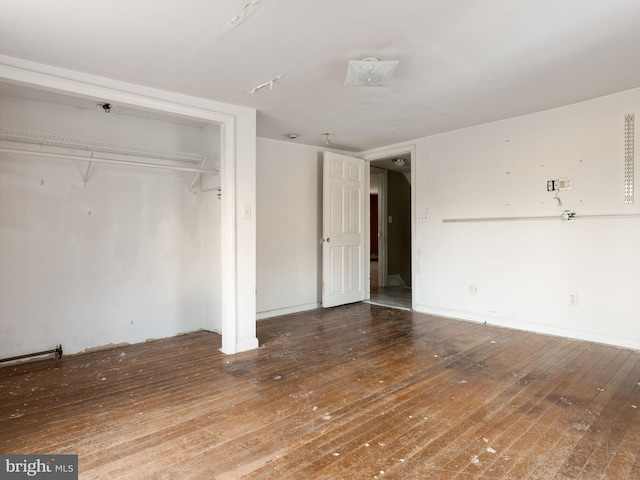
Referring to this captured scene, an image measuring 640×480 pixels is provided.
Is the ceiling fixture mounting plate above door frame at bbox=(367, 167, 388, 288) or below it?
above

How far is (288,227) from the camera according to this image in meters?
4.90

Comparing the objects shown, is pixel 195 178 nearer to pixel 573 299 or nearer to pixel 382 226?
pixel 382 226

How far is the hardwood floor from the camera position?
1.70 m

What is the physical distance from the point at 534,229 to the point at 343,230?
2388 mm

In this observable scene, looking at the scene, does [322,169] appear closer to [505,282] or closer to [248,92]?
[248,92]

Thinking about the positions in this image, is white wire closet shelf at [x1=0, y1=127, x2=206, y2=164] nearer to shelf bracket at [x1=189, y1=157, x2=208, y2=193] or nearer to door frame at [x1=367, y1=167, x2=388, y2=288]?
shelf bracket at [x1=189, y1=157, x2=208, y2=193]

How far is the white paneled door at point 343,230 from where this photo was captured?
503cm

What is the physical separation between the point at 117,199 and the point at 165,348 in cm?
156

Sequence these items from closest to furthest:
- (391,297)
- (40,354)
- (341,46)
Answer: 1. (341,46)
2. (40,354)
3. (391,297)

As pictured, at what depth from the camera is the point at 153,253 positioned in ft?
12.7
